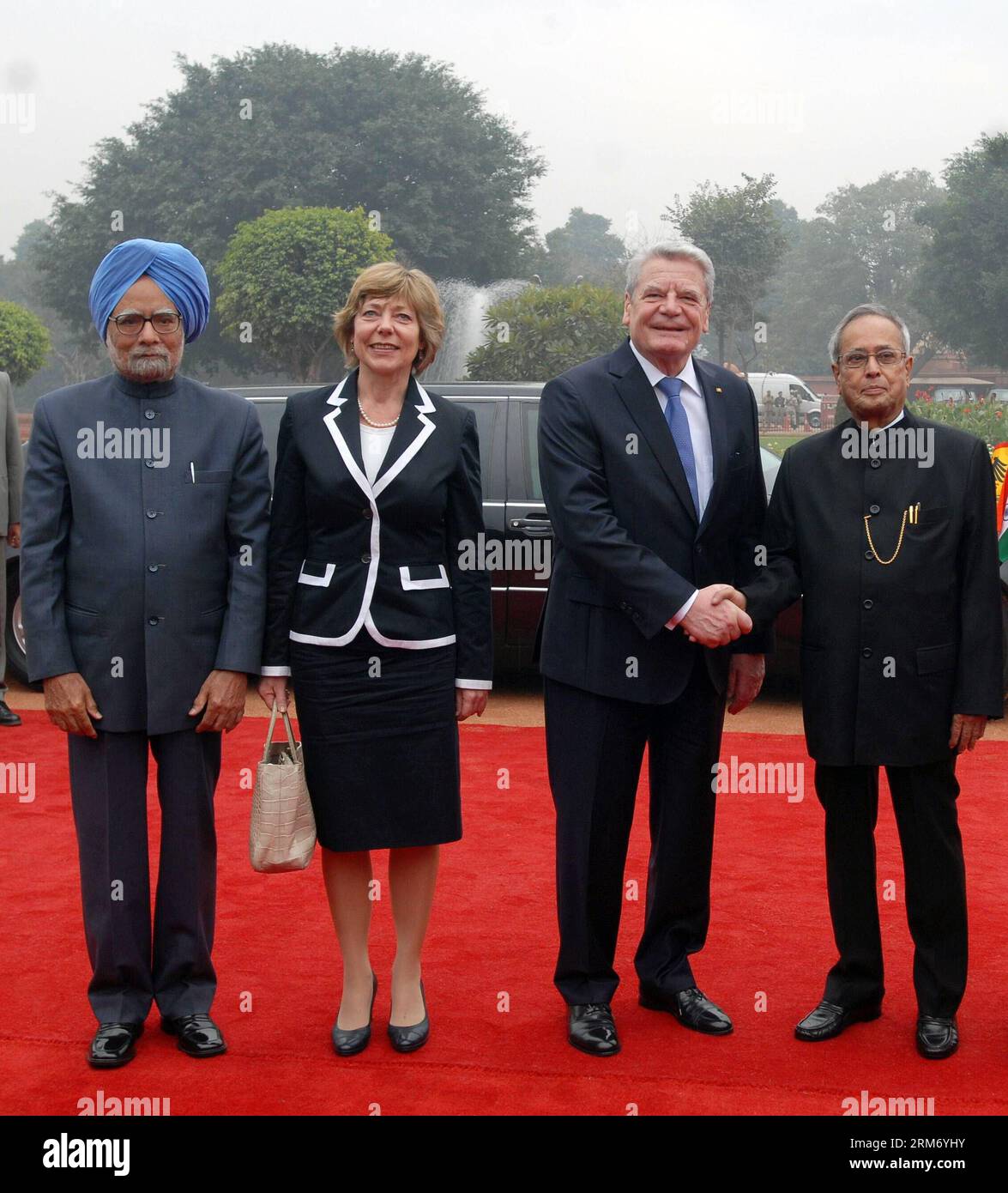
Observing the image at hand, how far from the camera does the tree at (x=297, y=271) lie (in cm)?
3603

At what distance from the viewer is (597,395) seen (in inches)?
157

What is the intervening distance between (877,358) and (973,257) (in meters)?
49.8

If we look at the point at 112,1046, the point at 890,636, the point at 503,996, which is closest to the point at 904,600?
the point at 890,636

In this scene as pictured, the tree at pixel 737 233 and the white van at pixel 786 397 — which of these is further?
the white van at pixel 786 397

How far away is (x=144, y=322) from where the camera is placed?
3850 mm

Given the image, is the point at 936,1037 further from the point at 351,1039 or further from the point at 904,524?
the point at 351,1039

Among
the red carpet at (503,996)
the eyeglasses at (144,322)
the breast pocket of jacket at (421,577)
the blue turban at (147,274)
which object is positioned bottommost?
the red carpet at (503,996)

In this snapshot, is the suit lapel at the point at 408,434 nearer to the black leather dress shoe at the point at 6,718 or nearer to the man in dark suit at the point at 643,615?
the man in dark suit at the point at 643,615

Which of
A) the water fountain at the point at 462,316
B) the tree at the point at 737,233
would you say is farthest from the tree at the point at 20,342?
the tree at the point at 737,233

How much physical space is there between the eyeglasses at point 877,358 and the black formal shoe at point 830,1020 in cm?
175

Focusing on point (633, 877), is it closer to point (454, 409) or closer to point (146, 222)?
point (454, 409)

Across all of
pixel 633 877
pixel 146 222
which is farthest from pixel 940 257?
pixel 633 877

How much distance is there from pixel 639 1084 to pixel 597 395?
5.93 ft

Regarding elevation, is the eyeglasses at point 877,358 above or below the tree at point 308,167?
below
